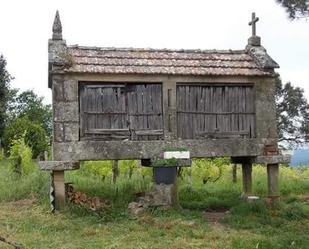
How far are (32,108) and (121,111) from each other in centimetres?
3857

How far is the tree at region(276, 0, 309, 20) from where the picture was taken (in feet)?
36.7

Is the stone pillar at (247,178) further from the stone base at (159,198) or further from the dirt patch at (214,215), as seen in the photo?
the stone base at (159,198)

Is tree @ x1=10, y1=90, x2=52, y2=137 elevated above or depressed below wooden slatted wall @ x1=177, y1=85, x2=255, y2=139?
above

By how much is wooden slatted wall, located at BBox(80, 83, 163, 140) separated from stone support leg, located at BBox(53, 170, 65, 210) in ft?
3.53

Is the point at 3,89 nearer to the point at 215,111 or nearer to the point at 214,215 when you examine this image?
the point at 215,111

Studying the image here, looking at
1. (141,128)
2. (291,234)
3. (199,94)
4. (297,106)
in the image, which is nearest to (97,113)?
(141,128)

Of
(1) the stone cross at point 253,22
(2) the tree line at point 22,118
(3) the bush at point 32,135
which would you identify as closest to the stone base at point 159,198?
(1) the stone cross at point 253,22

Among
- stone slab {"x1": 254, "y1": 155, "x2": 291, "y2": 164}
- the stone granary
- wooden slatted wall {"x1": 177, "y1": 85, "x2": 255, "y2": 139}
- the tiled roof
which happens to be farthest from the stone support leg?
stone slab {"x1": 254, "y1": 155, "x2": 291, "y2": 164}

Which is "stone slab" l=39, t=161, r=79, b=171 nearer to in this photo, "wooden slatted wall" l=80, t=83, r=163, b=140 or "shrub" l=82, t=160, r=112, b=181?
"wooden slatted wall" l=80, t=83, r=163, b=140

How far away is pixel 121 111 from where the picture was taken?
12.6 meters

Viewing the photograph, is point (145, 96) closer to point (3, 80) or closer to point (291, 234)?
point (291, 234)

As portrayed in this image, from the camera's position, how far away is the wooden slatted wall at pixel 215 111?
13.0m

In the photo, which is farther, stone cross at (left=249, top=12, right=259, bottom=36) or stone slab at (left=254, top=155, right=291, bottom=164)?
stone cross at (left=249, top=12, right=259, bottom=36)

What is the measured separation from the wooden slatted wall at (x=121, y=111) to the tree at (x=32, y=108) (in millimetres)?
36122
